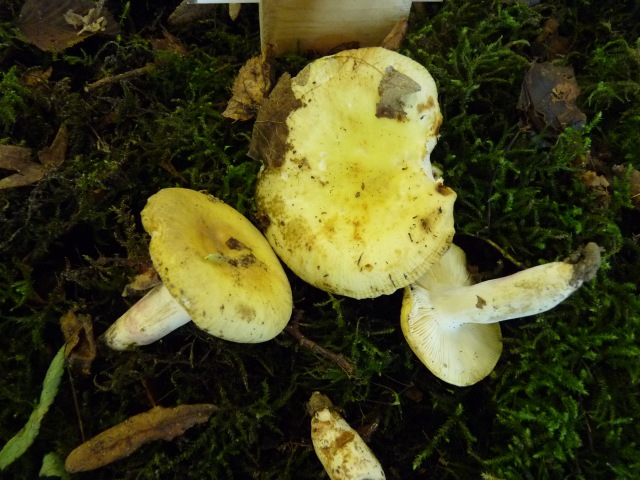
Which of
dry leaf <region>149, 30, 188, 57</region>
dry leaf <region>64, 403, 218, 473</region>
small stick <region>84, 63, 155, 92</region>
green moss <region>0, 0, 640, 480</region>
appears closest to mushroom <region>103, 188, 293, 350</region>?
green moss <region>0, 0, 640, 480</region>

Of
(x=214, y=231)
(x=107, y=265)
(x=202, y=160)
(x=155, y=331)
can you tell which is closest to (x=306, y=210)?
(x=214, y=231)

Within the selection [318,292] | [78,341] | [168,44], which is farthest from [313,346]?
[168,44]

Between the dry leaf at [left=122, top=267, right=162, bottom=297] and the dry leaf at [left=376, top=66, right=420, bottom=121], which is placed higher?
the dry leaf at [left=376, top=66, right=420, bottom=121]

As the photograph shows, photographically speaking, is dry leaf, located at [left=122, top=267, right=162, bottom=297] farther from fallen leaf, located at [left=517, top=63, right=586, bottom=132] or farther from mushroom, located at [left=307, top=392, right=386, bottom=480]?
fallen leaf, located at [left=517, top=63, right=586, bottom=132]

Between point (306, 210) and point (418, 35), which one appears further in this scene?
point (418, 35)

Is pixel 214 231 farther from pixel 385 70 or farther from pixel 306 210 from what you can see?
pixel 385 70

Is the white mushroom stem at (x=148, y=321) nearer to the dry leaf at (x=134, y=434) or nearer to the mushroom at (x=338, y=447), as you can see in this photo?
the dry leaf at (x=134, y=434)

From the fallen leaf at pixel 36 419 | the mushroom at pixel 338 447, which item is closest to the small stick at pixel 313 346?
the mushroom at pixel 338 447
